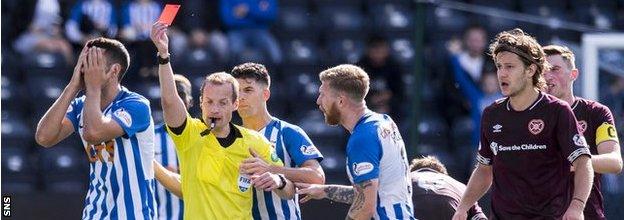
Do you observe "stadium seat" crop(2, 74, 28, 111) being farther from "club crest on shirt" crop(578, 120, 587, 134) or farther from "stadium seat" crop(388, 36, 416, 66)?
"club crest on shirt" crop(578, 120, 587, 134)

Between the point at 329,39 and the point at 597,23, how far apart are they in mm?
2676

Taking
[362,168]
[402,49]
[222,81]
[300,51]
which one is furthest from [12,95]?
[362,168]

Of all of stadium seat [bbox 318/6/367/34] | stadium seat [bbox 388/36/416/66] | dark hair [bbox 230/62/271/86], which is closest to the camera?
dark hair [bbox 230/62/271/86]

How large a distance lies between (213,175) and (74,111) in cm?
81

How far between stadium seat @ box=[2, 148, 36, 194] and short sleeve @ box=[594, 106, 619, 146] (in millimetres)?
6218

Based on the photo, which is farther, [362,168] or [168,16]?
[168,16]

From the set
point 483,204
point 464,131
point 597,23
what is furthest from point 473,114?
point 597,23

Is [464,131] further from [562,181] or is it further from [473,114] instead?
[562,181]

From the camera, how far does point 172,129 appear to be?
302 inches

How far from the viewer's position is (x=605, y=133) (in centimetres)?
812

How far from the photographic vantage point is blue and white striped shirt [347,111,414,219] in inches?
289

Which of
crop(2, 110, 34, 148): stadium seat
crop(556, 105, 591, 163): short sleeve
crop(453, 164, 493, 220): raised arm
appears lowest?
crop(2, 110, 34, 148): stadium seat

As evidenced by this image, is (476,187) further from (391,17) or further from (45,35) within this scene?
(45,35)

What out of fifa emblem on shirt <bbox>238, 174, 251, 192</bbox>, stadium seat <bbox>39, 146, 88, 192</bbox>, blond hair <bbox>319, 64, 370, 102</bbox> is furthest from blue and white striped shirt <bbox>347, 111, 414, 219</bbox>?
stadium seat <bbox>39, 146, 88, 192</bbox>
